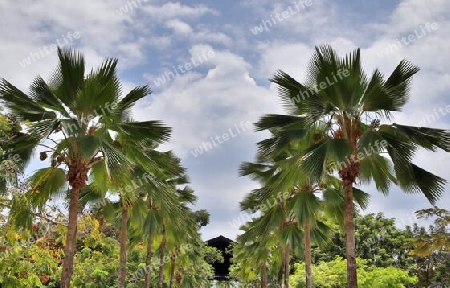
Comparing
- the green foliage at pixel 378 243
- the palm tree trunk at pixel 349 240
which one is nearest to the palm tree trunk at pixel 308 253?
the palm tree trunk at pixel 349 240

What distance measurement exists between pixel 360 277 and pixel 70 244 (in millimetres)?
20347

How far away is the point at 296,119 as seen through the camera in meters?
13.5

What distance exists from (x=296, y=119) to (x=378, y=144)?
2544mm

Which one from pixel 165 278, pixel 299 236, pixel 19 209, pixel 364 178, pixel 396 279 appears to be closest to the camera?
pixel 19 209

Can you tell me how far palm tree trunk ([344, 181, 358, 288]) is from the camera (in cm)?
1189

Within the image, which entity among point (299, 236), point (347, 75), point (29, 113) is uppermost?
point (347, 75)

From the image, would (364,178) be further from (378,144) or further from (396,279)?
(396,279)

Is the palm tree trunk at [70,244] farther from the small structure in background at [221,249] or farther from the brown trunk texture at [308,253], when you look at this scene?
the small structure in background at [221,249]

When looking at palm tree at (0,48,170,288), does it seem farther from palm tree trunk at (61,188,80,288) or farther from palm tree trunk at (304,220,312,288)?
palm tree trunk at (304,220,312,288)

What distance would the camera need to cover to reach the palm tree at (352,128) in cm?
1178

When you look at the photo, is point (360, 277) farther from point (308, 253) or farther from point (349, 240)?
point (349, 240)

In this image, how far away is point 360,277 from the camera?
28.0m

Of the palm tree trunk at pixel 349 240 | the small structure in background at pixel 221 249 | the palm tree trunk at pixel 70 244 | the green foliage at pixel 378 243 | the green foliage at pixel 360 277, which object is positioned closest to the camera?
the palm tree trunk at pixel 70 244


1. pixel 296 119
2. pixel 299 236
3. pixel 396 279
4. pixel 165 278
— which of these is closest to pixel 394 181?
pixel 296 119
